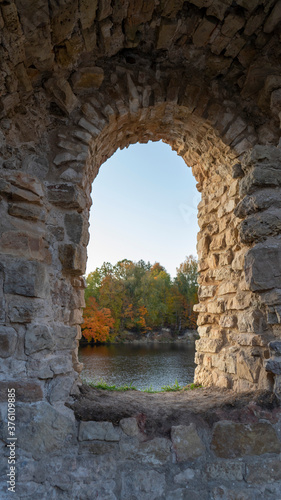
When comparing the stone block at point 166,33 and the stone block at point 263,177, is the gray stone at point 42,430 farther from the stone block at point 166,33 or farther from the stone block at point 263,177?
the stone block at point 166,33

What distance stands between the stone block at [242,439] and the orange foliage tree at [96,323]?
15299 mm

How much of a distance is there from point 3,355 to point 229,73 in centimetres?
282

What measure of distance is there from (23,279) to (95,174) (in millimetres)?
1315

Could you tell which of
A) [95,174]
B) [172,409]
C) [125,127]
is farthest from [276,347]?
[125,127]

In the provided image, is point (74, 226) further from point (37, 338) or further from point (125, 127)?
point (125, 127)

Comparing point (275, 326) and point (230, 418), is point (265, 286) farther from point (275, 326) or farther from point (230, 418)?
point (230, 418)

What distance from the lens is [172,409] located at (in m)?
2.13

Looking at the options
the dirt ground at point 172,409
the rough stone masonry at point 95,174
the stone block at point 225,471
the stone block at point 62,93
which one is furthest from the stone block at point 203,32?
the stone block at point 225,471

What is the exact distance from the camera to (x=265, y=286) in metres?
2.14

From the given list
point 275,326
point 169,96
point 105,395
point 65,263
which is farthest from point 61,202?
point 275,326

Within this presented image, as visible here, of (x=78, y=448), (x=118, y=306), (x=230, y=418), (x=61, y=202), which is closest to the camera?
(x=78, y=448)

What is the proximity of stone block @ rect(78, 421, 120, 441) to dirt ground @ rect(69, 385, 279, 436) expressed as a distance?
0.15 ft

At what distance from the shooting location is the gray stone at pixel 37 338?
74.5 inches

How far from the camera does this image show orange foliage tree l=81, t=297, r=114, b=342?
17.0 metres
